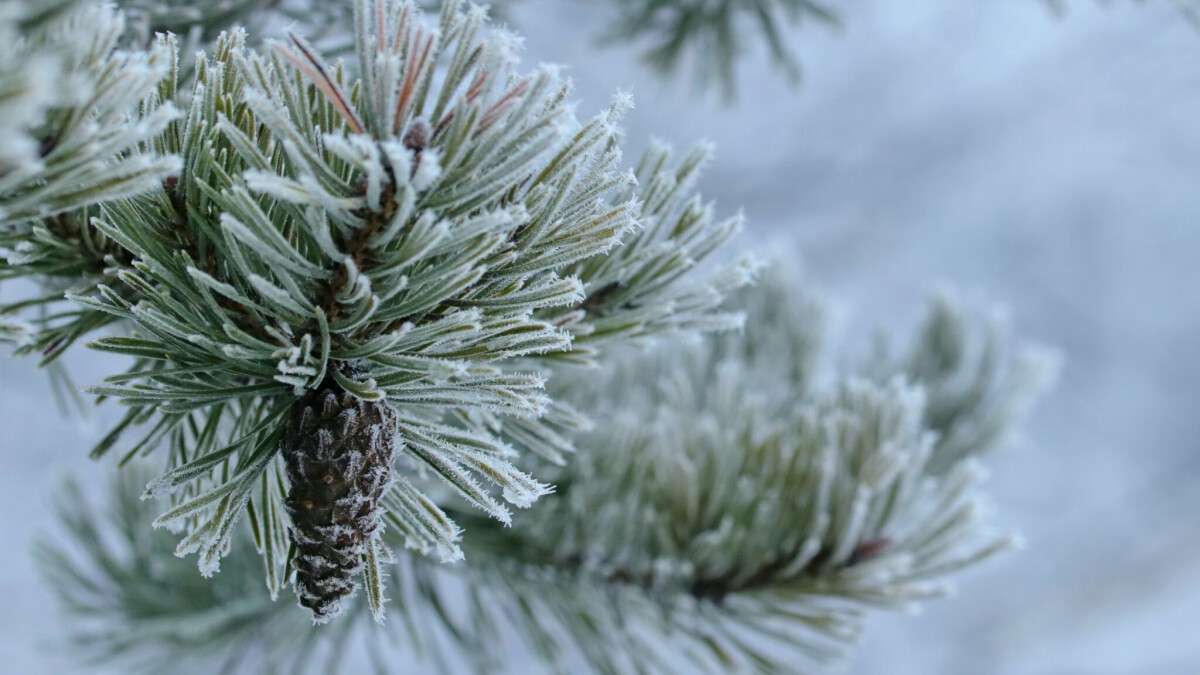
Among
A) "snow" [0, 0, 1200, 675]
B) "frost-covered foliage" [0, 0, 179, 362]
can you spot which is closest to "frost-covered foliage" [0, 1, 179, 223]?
"frost-covered foliage" [0, 0, 179, 362]

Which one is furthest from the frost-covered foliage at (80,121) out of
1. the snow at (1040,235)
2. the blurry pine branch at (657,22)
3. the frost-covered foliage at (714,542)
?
the snow at (1040,235)

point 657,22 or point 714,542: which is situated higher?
point 657,22

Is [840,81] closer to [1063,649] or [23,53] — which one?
[1063,649]

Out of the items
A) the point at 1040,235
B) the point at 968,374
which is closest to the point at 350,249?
the point at 968,374

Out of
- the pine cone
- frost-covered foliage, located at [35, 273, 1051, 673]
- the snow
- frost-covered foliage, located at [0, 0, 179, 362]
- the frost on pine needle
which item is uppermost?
the snow

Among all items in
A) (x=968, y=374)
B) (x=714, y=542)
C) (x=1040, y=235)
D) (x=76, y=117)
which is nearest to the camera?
(x=76, y=117)

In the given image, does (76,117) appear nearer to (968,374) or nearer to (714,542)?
(714,542)

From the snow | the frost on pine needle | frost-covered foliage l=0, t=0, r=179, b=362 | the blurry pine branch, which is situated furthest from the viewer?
the snow

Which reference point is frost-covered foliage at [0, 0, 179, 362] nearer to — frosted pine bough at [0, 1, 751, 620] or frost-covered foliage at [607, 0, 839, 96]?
frosted pine bough at [0, 1, 751, 620]
